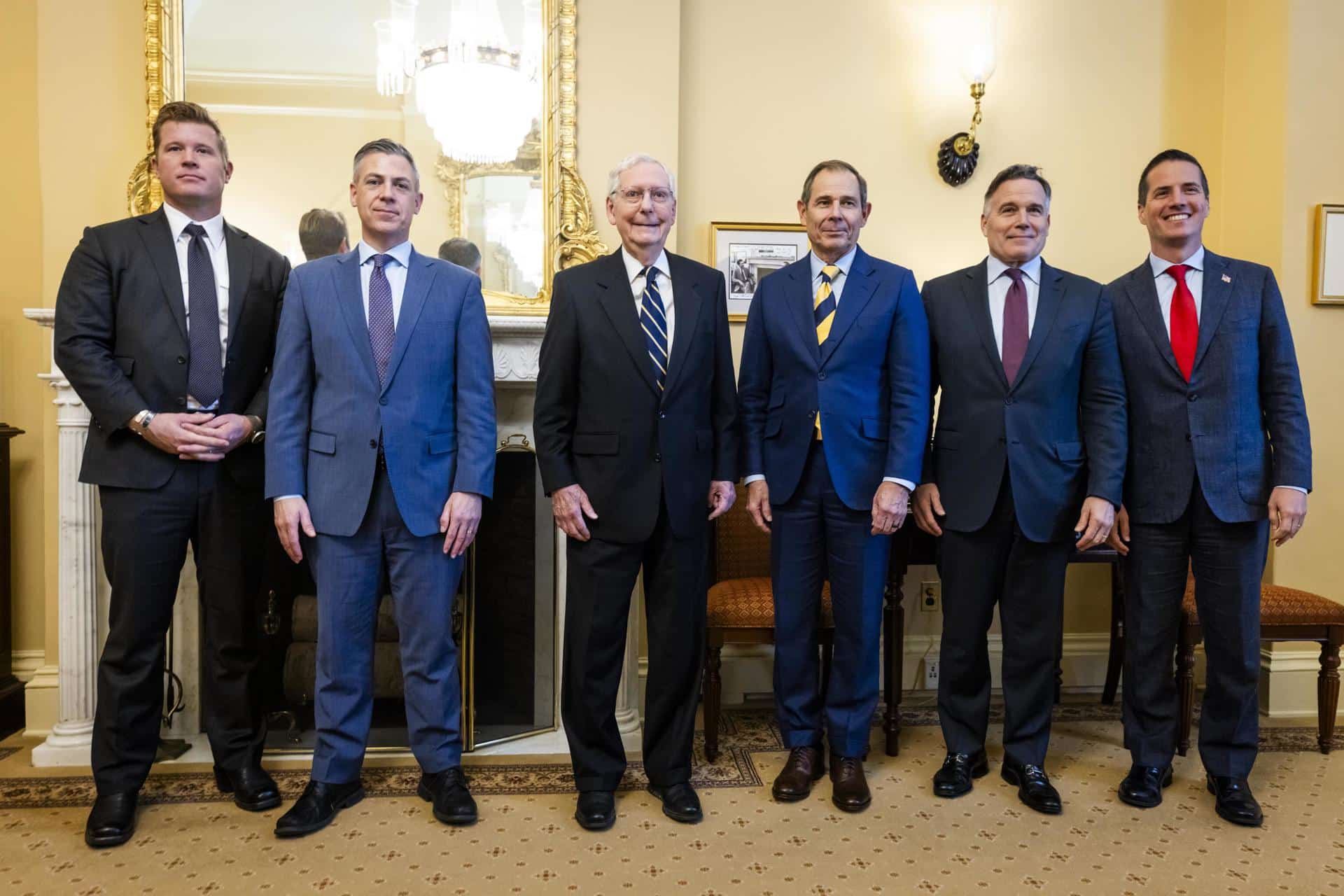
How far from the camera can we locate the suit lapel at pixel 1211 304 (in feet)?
7.62

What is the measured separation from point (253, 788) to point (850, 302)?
2032 millimetres

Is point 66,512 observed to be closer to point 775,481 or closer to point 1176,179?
point 775,481

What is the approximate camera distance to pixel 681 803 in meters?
2.27

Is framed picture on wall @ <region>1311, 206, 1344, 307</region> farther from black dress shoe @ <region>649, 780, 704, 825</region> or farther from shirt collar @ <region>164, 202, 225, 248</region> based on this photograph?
shirt collar @ <region>164, 202, 225, 248</region>

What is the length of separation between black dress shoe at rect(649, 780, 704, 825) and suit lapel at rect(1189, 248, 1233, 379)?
1716mm

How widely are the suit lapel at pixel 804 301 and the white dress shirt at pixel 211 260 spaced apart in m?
1.48

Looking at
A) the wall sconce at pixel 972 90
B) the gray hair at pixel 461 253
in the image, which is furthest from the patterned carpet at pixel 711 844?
the wall sconce at pixel 972 90

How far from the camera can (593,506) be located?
2207mm

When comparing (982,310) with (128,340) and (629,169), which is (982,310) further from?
(128,340)

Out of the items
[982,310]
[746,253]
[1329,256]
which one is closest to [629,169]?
[982,310]

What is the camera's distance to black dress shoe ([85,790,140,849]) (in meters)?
2.13

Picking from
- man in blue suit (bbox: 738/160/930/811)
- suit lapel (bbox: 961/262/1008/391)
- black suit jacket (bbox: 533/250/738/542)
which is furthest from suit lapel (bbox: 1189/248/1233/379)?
black suit jacket (bbox: 533/250/738/542)

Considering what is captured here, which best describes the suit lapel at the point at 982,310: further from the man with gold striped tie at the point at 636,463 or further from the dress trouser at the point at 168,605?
the dress trouser at the point at 168,605

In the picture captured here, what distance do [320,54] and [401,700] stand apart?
2151 mm
